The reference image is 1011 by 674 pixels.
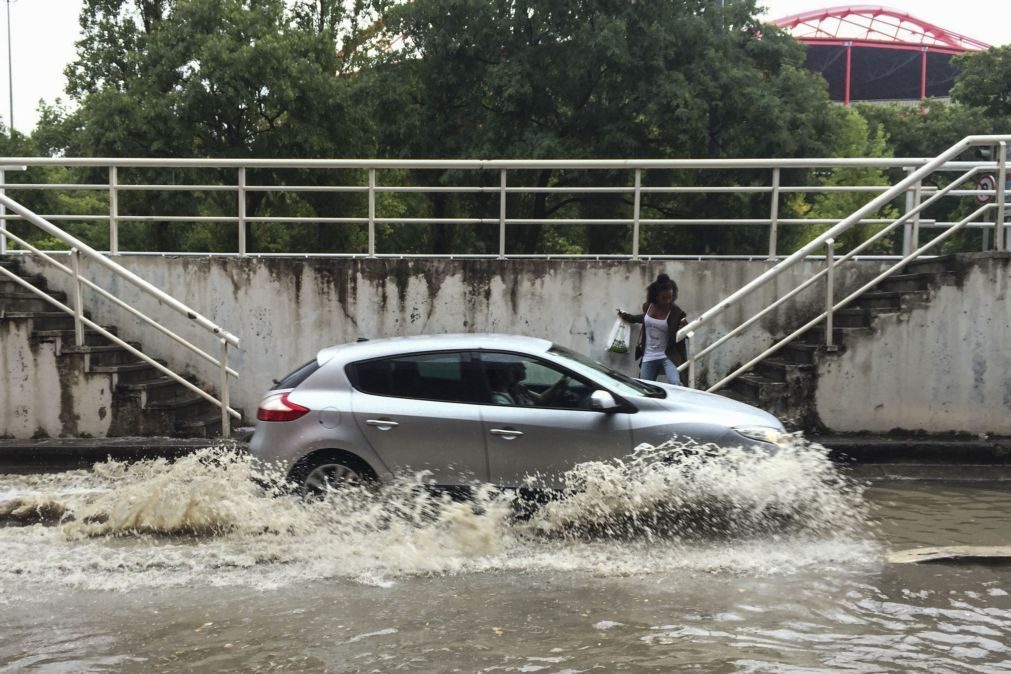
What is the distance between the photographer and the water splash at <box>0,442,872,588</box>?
19.4 feet

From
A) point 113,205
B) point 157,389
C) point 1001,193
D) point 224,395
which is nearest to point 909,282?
point 1001,193

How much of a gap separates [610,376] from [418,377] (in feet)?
4.92

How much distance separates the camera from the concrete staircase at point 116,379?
30.9ft

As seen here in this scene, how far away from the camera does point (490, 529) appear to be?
6262mm

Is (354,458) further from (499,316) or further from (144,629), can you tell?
(499,316)

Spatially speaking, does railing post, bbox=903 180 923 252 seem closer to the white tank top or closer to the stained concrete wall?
the stained concrete wall

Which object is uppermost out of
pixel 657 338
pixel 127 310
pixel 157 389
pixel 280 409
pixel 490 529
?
pixel 127 310

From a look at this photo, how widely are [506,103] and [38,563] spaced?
58.5 feet

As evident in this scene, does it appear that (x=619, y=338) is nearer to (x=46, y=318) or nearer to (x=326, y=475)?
(x=326, y=475)

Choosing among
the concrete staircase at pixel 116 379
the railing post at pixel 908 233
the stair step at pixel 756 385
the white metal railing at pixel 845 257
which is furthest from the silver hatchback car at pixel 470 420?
the railing post at pixel 908 233

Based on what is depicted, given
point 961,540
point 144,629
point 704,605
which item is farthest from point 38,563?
point 961,540

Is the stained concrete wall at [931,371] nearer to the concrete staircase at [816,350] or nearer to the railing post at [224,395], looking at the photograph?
the concrete staircase at [816,350]

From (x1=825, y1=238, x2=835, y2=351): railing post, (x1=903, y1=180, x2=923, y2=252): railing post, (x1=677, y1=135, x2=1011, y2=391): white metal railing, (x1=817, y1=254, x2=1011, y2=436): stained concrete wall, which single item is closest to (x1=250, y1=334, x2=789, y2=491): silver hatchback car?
(x1=677, y1=135, x2=1011, y2=391): white metal railing

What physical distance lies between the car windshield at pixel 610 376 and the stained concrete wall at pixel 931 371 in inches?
123
